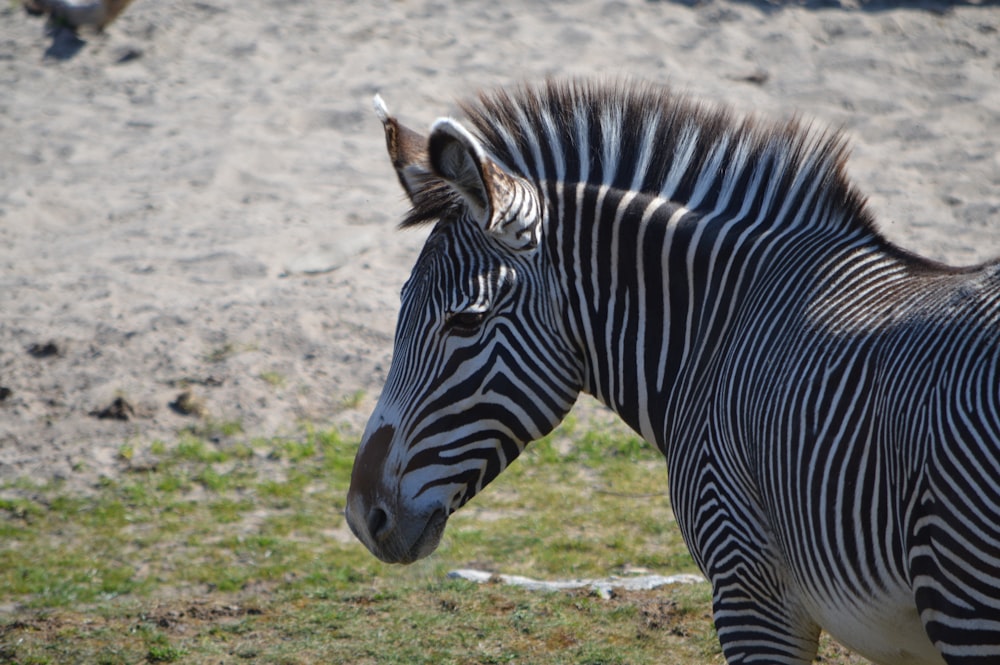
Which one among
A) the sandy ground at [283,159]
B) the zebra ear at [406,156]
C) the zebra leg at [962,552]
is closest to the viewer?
the zebra leg at [962,552]

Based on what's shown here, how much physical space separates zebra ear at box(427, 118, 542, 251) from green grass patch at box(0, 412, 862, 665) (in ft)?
7.32

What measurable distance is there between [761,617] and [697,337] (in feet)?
2.76

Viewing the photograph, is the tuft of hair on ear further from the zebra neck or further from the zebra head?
the zebra neck

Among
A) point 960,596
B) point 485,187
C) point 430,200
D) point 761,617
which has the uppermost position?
point 485,187

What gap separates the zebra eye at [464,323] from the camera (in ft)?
10.5

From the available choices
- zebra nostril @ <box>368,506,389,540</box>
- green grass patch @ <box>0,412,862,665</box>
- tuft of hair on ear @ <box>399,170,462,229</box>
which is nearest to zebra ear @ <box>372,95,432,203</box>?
tuft of hair on ear @ <box>399,170,462,229</box>

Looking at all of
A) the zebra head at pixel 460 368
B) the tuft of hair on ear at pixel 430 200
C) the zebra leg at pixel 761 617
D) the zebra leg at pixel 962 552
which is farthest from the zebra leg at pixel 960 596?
the tuft of hair on ear at pixel 430 200

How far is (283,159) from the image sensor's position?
1052cm

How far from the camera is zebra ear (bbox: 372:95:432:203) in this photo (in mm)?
3484

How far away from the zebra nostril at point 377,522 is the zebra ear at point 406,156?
1015 millimetres

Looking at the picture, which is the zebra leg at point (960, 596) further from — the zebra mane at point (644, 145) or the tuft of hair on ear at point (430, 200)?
the tuft of hair on ear at point (430, 200)

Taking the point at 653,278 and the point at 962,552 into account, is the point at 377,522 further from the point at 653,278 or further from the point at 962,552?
the point at 962,552

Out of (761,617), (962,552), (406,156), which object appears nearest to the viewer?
(962,552)

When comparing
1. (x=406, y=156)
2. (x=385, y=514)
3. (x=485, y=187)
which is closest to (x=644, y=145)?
(x=485, y=187)
